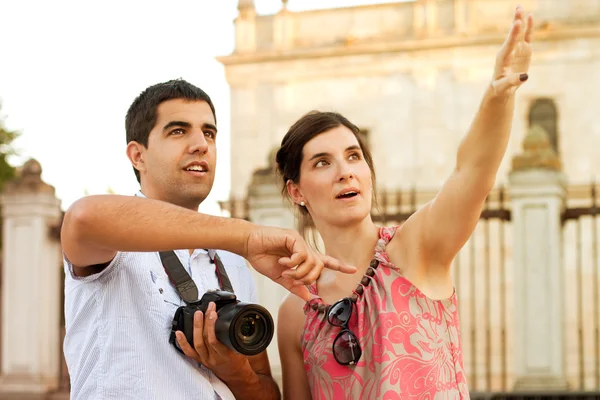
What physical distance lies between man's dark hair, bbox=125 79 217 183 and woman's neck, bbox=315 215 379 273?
2.17 ft

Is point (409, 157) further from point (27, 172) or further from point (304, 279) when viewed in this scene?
point (304, 279)

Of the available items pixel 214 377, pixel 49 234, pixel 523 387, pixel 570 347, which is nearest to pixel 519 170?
pixel 523 387

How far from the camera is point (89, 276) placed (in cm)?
269

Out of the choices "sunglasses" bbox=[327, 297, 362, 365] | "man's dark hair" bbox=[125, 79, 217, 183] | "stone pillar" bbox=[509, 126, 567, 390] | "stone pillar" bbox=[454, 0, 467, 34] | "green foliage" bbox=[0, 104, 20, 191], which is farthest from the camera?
"green foliage" bbox=[0, 104, 20, 191]

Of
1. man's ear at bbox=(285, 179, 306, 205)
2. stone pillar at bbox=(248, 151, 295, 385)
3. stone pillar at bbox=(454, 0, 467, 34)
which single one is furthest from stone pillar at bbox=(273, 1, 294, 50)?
man's ear at bbox=(285, 179, 306, 205)

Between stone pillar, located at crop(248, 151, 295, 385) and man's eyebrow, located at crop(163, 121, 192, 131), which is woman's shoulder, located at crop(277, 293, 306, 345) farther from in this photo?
stone pillar, located at crop(248, 151, 295, 385)

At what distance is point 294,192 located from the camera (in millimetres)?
3486

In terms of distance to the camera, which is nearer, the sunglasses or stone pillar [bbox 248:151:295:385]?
the sunglasses

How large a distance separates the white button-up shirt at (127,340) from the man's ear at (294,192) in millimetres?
786

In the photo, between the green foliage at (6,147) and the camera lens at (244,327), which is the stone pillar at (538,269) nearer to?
the camera lens at (244,327)

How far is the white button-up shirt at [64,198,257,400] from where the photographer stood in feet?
8.92

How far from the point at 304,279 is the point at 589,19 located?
1990cm

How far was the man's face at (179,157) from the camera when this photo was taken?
3.03 metres

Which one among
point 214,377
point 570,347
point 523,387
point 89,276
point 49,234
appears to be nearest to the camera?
point 89,276
